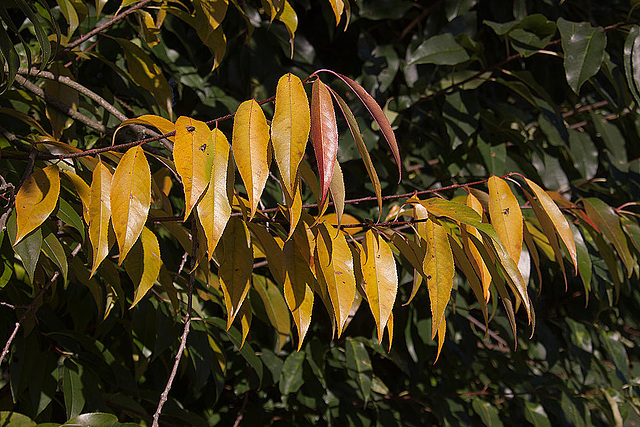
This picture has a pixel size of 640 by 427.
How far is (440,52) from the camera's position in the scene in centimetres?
108

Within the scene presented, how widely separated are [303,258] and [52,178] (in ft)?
0.85

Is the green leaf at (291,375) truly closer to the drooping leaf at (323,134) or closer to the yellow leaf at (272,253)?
the yellow leaf at (272,253)

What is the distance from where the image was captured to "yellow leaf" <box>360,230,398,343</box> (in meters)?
0.50

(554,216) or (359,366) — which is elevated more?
(554,216)

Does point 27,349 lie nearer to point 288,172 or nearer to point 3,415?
point 3,415

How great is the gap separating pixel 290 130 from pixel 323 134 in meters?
0.03

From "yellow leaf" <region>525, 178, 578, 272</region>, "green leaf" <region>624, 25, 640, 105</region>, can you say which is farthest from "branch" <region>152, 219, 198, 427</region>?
"green leaf" <region>624, 25, 640, 105</region>

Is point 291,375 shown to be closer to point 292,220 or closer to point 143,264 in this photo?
point 143,264

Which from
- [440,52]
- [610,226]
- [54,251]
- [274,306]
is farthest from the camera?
[440,52]

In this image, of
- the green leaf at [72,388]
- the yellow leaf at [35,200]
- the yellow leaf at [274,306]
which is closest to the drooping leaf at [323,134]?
the yellow leaf at [35,200]

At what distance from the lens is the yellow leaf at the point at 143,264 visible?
532 mm

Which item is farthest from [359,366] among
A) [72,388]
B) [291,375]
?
[72,388]

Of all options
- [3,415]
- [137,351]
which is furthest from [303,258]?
[137,351]

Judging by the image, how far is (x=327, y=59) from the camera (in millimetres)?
1427
